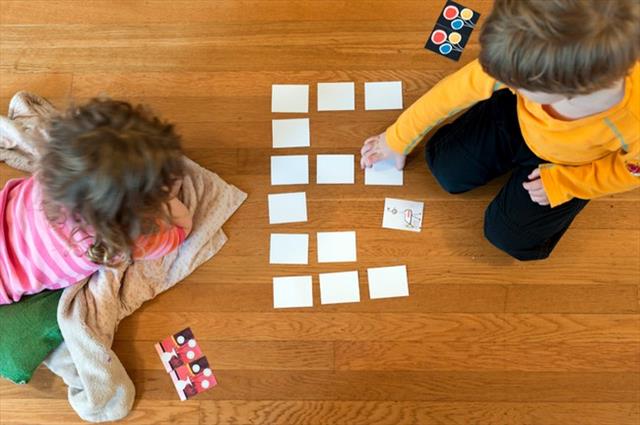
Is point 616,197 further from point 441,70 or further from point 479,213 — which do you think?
point 441,70

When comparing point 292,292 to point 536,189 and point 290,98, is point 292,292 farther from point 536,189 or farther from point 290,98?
point 536,189

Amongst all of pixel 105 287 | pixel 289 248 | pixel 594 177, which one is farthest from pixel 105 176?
pixel 594 177

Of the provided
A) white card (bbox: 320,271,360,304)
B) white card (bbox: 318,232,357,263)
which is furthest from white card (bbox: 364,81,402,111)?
white card (bbox: 320,271,360,304)

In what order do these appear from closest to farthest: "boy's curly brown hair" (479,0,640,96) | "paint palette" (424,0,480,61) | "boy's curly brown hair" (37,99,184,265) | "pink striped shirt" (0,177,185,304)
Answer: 1. "boy's curly brown hair" (479,0,640,96)
2. "boy's curly brown hair" (37,99,184,265)
3. "pink striped shirt" (0,177,185,304)
4. "paint palette" (424,0,480,61)

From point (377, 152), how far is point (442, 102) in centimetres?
28

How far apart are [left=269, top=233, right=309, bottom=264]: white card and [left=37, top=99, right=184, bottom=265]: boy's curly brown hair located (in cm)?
49

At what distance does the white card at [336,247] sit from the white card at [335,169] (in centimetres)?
15

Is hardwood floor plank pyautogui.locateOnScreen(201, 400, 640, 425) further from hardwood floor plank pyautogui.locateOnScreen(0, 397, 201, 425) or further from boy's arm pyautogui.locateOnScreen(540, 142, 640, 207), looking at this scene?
boy's arm pyautogui.locateOnScreen(540, 142, 640, 207)

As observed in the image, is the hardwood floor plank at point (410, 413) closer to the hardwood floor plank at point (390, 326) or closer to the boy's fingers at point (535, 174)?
the hardwood floor plank at point (390, 326)

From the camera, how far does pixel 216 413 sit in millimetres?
1445

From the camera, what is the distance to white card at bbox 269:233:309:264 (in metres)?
1.52

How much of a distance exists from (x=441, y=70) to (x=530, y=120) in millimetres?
517

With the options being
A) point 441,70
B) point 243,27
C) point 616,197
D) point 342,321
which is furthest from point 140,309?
point 616,197

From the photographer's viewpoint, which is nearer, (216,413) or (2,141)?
(216,413)
